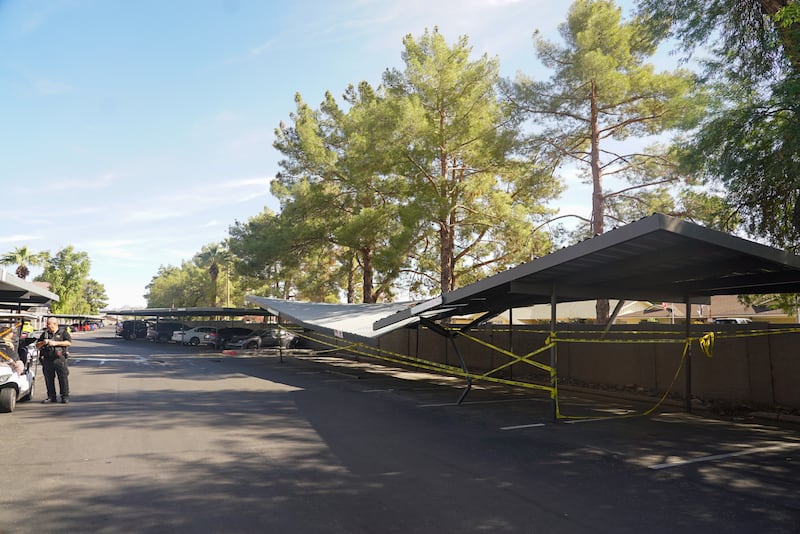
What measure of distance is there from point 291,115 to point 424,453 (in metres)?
30.9

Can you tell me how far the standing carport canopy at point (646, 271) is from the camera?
25.8 ft

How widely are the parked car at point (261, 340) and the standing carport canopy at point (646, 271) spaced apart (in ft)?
74.9

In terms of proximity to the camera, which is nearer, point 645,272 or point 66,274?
point 645,272

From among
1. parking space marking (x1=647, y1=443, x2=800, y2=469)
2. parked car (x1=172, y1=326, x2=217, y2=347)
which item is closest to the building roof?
parking space marking (x1=647, y1=443, x2=800, y2=469)

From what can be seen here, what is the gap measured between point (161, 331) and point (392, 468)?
1743 inches

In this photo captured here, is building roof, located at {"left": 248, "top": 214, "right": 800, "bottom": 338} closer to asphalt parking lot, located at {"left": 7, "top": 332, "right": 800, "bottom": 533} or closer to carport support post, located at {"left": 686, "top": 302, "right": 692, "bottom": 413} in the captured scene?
carport support post, located at {"left": 686, "top": 302, "right": 692, "bottom": 413}

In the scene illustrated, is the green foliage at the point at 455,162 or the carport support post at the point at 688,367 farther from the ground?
the green foliage at the point at 455,162

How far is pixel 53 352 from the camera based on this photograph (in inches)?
430

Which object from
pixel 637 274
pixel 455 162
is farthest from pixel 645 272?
pixel 455 162

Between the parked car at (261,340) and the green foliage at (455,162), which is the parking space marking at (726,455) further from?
the parked car at (261,340)

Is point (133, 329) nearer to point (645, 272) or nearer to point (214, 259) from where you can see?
point (214, 259)

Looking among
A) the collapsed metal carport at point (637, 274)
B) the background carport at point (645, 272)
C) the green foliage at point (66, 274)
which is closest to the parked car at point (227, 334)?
the collapsed metal carport at point (637, 274)

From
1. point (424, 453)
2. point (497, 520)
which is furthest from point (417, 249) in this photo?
point (497, 520)

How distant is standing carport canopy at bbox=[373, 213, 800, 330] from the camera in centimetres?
786
